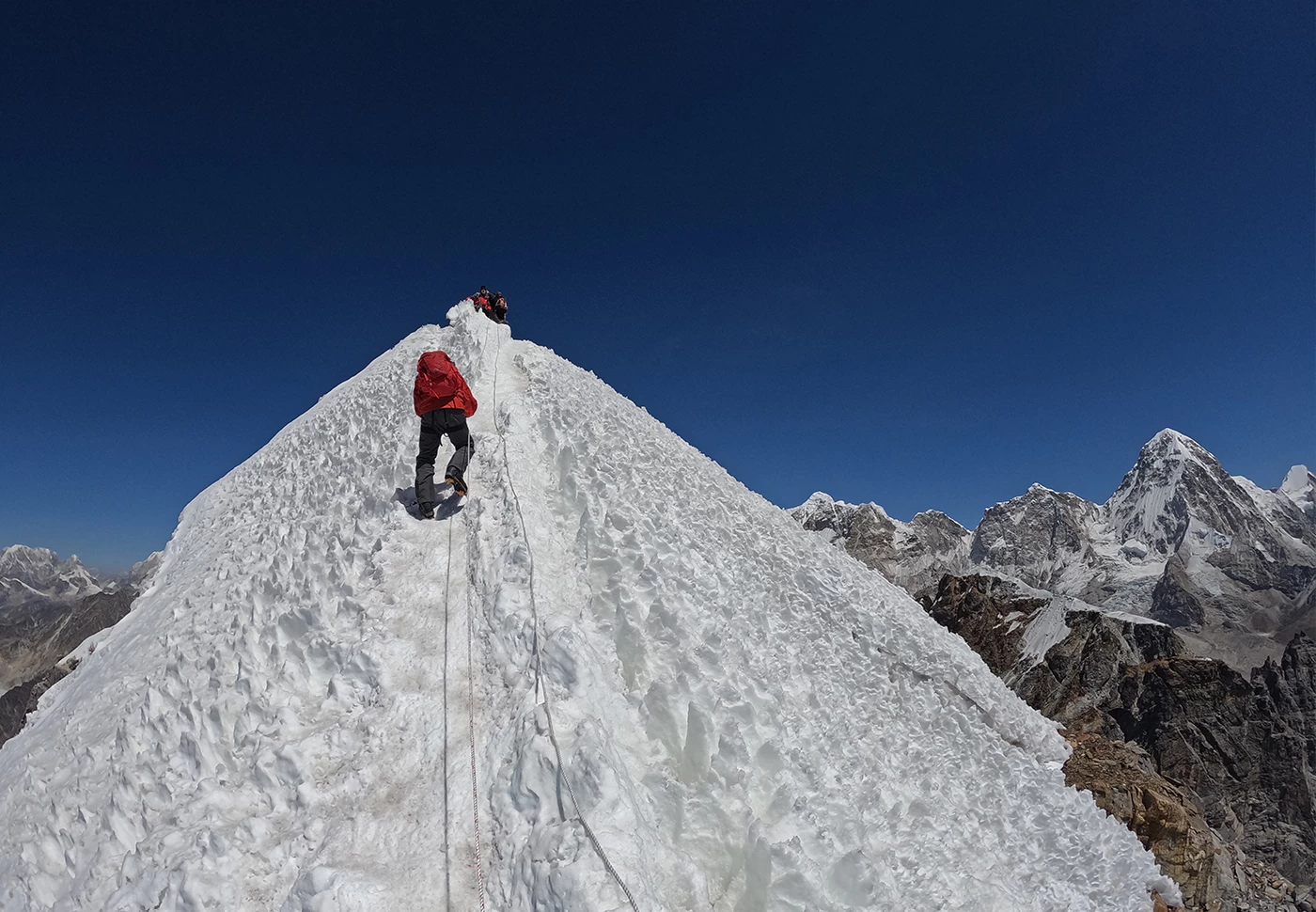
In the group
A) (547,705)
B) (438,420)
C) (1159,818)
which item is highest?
(438,420)

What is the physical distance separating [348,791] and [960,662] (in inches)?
572

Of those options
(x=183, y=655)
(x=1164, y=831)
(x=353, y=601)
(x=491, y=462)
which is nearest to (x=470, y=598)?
(x=353, y=601)

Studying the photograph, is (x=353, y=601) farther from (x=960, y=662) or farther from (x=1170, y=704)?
(x=1170, y=704)

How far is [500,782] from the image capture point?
7.49 meters

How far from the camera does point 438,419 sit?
1258 centimetres

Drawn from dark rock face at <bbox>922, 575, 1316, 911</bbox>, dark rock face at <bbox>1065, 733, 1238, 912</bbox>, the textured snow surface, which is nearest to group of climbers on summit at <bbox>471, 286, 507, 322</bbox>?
the textured snow surface

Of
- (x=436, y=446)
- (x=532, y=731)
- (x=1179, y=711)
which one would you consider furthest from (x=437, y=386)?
(x=1179, y=711)

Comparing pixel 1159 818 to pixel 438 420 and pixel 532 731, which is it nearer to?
pixel 532 731

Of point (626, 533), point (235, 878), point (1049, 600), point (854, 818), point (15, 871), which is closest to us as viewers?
point (235, 878)

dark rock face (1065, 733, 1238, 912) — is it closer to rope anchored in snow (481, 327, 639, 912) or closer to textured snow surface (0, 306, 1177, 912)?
textured snow surface (0, 306, 1177, 912)

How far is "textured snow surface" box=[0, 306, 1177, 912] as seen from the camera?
707 centimetres

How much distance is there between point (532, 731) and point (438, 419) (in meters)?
7.12

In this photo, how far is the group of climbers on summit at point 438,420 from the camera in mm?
12141

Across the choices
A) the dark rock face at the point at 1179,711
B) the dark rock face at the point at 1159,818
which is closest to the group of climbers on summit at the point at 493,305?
the dark rock face at the point at 1159,818
